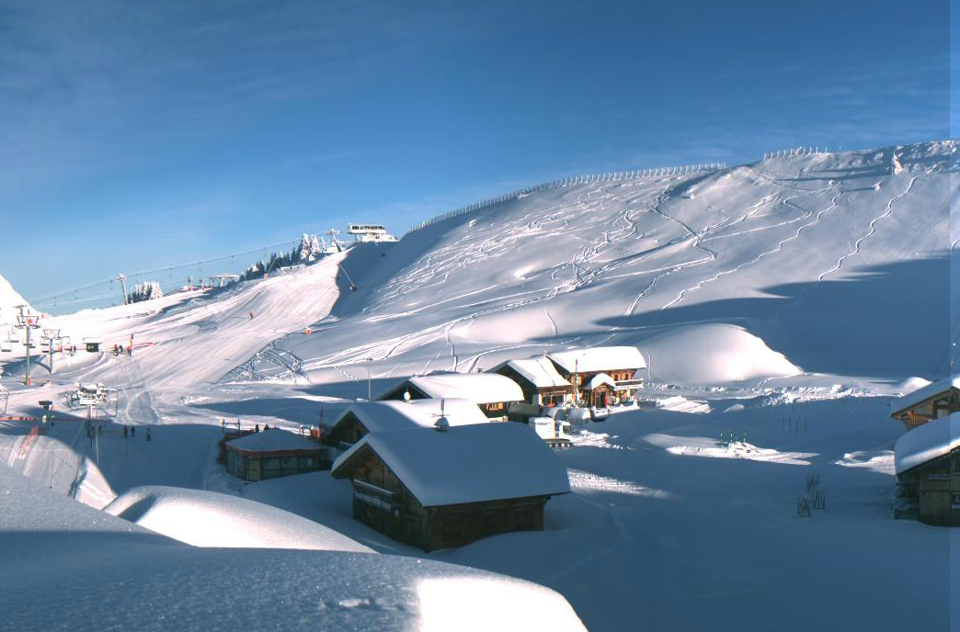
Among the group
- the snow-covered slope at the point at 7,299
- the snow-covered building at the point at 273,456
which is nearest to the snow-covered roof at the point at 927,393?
the snow-covered building at the point at 273,456

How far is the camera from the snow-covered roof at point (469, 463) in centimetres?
1530

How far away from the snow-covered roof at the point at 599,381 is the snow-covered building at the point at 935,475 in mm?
20266

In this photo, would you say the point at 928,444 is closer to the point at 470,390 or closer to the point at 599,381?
the point at 470,390

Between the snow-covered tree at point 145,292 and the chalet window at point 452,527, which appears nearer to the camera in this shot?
the chalet window at point 452,527

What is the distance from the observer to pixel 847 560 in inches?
497

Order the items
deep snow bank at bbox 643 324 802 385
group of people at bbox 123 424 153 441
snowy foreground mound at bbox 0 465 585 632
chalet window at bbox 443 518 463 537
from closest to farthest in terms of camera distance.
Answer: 1. snowy foreground mound at bbox 0 465 585 632
2. chalet window at bbox 443 518 463 537
3. group of people at bbox 123 424 153 441
4. deep snow bank at bbox 643 324 802 385

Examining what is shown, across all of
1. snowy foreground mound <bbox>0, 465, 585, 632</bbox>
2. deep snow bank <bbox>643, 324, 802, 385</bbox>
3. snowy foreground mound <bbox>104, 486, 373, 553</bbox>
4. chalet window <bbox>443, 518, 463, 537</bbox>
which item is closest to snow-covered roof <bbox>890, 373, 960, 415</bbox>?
chalet window <bbox>443, 518, 463, 537</bbox>

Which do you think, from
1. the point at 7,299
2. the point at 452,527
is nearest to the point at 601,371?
the point at 452,527

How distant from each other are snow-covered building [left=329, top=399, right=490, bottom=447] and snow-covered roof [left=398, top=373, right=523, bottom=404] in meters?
4.68

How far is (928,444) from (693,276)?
42226mm

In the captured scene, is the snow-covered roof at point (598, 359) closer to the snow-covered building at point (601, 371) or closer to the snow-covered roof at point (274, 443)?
the snow-covered building at point (601, 371)

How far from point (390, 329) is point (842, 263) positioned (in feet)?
110

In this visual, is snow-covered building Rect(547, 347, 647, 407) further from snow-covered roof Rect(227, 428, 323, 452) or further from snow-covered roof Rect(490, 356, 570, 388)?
snow-covered roof Rect(227, 428, 323, 452)

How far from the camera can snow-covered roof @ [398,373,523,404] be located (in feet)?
90.3
